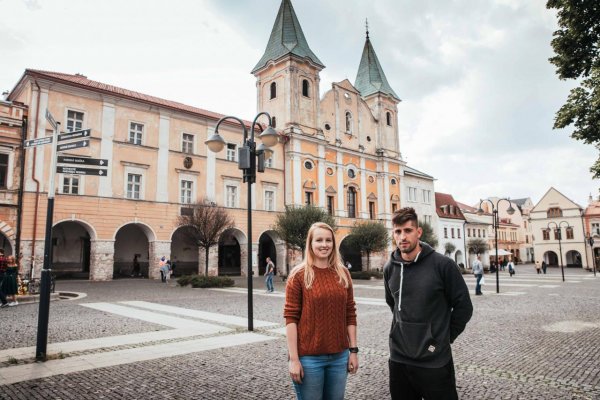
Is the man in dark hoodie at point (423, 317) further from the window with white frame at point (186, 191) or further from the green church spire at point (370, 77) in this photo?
the green church spire at point (370, 77)

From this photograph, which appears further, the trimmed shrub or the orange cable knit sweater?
the trimmed shrub

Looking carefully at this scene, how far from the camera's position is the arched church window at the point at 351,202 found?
43875 mm

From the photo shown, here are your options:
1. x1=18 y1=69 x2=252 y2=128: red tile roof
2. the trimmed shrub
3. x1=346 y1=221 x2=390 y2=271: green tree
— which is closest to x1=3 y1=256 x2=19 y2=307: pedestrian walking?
the trimmed shrub

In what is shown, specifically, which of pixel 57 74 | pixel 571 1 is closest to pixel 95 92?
pixel 57 74

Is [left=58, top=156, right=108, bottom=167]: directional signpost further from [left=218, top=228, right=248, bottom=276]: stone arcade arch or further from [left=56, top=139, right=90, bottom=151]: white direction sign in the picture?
[left=218, top=228, right=248, bottom=276]: stone arcade arch

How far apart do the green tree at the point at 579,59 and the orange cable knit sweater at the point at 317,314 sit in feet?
40.2

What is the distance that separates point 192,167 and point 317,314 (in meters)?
29.8

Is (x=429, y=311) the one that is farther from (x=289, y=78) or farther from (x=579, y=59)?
(x=289, y=78)

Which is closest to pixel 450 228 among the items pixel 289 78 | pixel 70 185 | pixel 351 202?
pixel 351 202

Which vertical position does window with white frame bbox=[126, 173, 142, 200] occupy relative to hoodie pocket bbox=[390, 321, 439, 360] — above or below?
above

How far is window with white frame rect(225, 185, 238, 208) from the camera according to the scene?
33.4 metres

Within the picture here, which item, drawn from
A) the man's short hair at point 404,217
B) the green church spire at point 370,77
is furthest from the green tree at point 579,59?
the green church spire at point 370,77

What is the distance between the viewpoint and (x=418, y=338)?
9.70 feet

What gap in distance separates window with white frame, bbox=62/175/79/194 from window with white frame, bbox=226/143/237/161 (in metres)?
11.9
